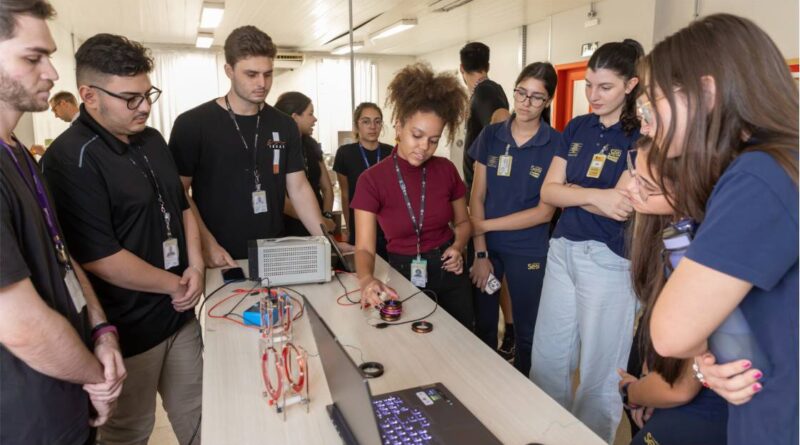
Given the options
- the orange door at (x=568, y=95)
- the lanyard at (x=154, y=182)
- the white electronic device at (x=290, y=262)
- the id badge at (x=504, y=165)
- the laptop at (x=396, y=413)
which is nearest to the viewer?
the laptop at (x=396, y=413)

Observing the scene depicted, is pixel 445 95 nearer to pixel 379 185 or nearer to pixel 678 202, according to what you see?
pixel 379 185

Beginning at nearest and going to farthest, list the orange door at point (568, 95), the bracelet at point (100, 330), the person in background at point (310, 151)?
the bracelet at point (100, 330)
the person in background at point (310, 151)
the orange door at point (568, 95)

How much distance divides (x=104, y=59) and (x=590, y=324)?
1.85 m

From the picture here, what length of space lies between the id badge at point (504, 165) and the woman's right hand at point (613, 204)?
69 cm

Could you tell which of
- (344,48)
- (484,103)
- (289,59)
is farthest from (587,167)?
(344,48)

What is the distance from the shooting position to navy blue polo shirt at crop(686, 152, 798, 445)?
73cm

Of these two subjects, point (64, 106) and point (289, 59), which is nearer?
point (64, 106)

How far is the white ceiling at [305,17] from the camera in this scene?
6.08m

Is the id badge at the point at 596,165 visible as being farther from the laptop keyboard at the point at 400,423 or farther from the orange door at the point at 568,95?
the orange door at the point at 568,95

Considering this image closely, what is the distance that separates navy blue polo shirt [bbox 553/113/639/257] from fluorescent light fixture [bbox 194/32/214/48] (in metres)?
7.65

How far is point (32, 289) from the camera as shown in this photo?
3.64ft

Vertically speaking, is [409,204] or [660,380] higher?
[409,204]

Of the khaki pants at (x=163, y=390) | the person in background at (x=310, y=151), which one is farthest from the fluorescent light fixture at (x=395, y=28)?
the khaki pants at (x=163, y=390)

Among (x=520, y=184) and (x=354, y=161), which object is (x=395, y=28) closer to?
(x=354, y=161)
